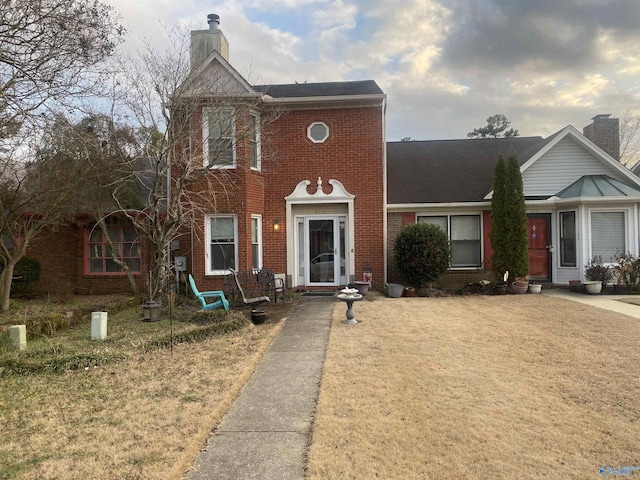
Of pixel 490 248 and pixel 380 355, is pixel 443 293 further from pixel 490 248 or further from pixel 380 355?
pixel 380 355

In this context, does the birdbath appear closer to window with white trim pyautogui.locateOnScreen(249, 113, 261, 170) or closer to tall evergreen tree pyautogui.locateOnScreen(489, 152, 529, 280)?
window with white trim pyautogui.locateOnScreen(249, 113, 261, 170)

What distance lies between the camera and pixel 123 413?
445 cm

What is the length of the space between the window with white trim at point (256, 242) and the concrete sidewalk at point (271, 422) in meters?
5.69

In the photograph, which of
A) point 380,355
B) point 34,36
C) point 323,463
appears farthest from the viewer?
point 34,36

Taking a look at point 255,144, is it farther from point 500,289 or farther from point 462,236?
point 500,289

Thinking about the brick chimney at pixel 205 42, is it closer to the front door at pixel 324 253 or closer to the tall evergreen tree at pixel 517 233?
the front door at pixel 324 253

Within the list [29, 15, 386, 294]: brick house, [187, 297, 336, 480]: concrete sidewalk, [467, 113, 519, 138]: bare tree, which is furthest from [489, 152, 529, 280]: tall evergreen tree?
[467, 113, 519, 138]: bare tree

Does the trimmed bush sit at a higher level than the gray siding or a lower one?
lower

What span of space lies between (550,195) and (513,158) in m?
2.37

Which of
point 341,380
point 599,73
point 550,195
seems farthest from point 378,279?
point 599,73

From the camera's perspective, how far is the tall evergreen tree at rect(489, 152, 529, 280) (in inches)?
486

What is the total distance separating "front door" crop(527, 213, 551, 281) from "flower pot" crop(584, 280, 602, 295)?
5.44ft

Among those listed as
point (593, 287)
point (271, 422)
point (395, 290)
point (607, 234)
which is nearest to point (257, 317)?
point (271, 422)

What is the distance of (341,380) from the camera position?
522 centimetres
